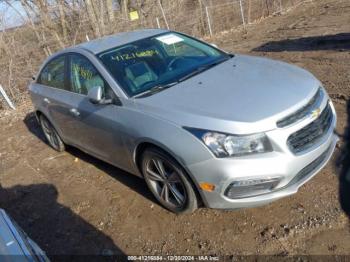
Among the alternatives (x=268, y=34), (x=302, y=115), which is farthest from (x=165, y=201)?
(x=268, y=34)

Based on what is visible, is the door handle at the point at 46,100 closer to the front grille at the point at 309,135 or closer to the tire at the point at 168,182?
the tire at the point at 168,182

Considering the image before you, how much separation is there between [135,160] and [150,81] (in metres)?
0.84

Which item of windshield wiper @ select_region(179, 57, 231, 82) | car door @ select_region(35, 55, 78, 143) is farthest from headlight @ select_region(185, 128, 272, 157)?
car door @ select_region(35, 55, 78, 143)

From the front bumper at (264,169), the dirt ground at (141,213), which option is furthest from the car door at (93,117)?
the front bumper at (264,169)

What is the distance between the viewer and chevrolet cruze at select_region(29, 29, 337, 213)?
2869mm

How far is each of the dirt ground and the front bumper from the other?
39cm

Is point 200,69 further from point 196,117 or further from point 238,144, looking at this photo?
point 238,144

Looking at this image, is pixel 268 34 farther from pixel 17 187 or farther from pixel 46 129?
pixel 17 187

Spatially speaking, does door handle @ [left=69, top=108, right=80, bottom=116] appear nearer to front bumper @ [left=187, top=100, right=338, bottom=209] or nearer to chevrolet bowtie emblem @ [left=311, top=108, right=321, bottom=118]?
front bumper @ [left=187, top=100, right=338, bottom=209]

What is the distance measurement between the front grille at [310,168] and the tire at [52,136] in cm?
382

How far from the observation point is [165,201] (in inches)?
143

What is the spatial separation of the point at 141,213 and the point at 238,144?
1.51m

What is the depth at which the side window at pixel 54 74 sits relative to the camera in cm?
477

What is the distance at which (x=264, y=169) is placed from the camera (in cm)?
282
